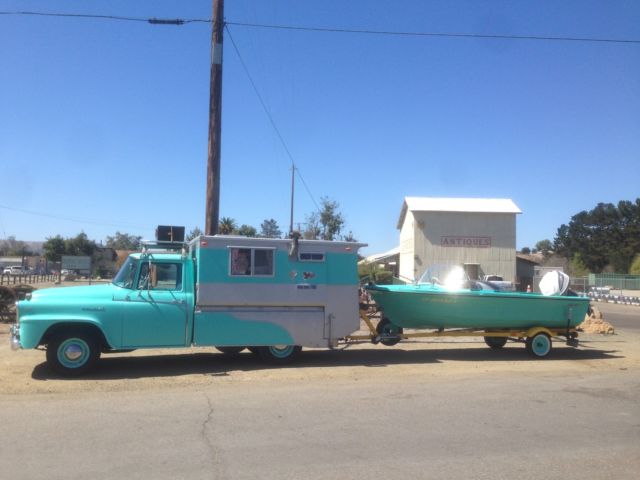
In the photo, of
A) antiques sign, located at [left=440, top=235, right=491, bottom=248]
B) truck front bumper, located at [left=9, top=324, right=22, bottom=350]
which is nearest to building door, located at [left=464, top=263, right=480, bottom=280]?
antiques sign, located at [left=440, top=235, right=491, bottom=248]

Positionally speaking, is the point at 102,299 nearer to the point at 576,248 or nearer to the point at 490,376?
the point at 490,376

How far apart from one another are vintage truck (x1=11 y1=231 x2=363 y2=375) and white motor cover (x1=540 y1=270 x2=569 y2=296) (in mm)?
4857

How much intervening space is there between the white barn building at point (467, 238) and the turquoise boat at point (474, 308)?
2832 centimetres

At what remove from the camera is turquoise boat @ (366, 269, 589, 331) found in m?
11.8

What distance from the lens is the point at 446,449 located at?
5.90 m

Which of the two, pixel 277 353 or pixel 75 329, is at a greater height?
pixel 75 329

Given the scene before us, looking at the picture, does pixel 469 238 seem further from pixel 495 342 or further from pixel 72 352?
pixel 72 352

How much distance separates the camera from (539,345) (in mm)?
12414

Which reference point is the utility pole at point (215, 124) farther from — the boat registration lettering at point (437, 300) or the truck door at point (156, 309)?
the boat registration lettering at point (437, 300)

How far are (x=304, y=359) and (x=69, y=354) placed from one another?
4304 millimetres

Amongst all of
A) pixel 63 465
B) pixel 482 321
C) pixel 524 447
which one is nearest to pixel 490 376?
pixel 482 321

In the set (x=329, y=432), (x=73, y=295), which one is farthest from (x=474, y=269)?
(x=329, y=432)

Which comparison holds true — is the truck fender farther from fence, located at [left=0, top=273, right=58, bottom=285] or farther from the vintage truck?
fence, located at [left=0, top=273, right=58, bottom=285]

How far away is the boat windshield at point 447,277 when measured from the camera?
43.3 ft
